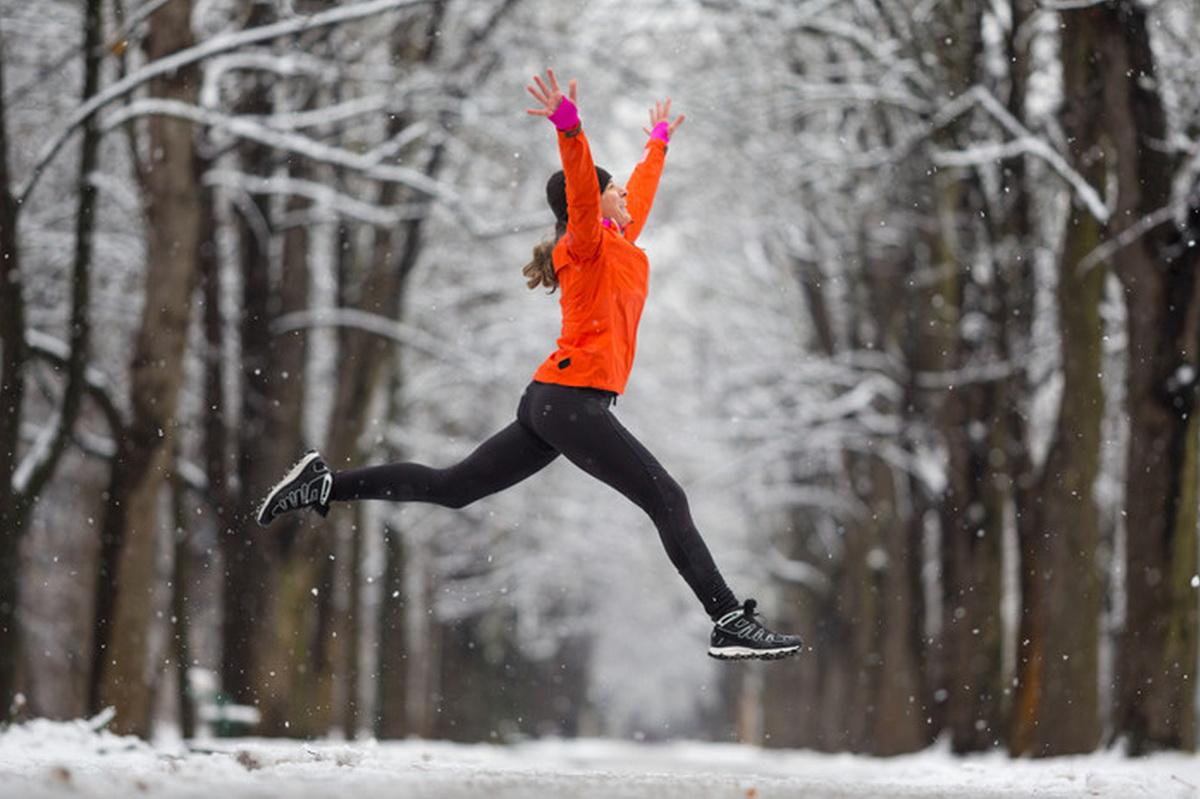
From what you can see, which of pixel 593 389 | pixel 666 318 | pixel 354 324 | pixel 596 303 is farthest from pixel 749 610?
pixel 666 318

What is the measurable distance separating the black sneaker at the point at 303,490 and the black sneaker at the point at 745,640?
1581mm

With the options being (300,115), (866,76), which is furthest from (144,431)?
(866,76)

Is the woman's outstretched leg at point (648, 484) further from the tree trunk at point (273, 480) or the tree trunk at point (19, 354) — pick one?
the tree trunk at point (273, 480)

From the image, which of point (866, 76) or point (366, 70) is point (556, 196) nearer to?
point (366, 70)

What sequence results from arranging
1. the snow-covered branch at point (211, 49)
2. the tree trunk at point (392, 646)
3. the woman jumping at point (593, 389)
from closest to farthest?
the woman jumping at point (593, 389)
the snow-covered branch at point (211, 49)
the tree trunk at point (392, 646)

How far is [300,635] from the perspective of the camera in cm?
1698

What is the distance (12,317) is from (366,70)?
235 inches

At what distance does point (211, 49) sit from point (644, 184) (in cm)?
518

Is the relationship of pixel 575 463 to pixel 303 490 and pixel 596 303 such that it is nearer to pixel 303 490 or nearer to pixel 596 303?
pixel 596 303

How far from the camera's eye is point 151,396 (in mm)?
12711

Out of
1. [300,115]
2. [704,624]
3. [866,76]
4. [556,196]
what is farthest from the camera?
[704,624]

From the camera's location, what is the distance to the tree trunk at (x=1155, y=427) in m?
11.0

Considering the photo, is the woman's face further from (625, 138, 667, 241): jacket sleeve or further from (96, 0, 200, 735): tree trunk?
(96, 0, 200, 735): tree trunk

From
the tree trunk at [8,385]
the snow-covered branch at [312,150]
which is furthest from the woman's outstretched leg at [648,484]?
the tree trunk at [8,385]
